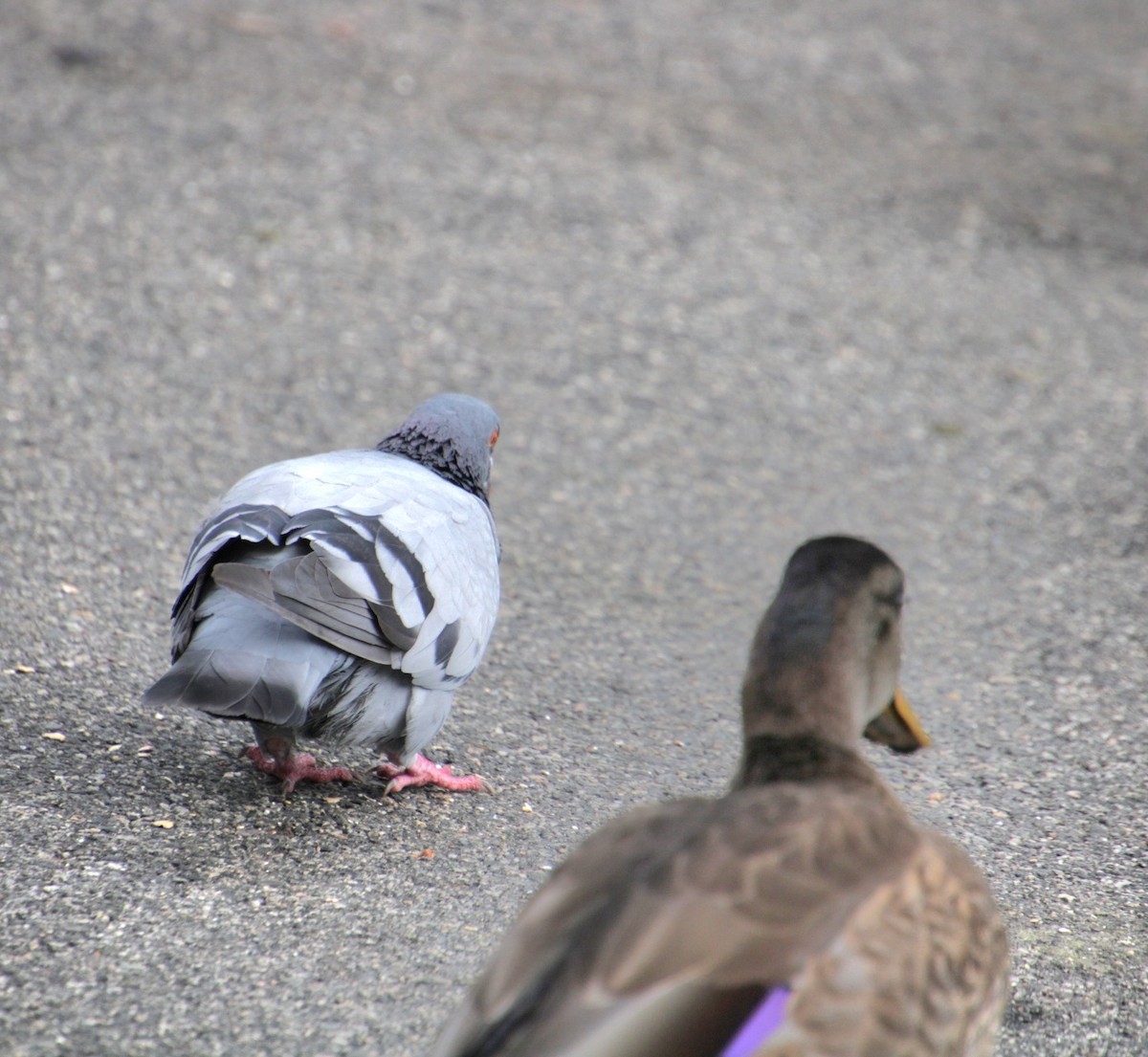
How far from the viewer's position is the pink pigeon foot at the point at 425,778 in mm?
3758

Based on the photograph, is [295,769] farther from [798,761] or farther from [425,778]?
[798,761]

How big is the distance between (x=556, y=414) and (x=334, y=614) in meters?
2.85

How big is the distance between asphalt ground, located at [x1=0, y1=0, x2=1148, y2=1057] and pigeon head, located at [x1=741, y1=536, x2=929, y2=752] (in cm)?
95

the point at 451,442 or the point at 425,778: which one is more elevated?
the point at 451,442

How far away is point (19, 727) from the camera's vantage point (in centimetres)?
368

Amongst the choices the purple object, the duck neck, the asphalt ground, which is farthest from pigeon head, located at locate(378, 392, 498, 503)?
the purple object

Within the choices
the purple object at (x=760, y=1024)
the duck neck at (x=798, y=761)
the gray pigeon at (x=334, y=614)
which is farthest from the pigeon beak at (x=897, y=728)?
the gray pigeon at (x=334, y=614)

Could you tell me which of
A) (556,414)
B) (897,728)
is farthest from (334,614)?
(556,414)

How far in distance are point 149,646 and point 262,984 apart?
1.61 meters

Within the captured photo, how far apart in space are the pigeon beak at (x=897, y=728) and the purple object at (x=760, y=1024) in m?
0.99

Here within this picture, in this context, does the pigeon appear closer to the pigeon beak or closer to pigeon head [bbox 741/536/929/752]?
pigeon head [bbox 741/536/929/752]

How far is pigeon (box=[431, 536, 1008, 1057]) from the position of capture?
1.97 meters

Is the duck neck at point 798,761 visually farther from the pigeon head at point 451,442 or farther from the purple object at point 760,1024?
the pigeon head at point 451,442

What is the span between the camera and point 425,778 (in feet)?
12.4
